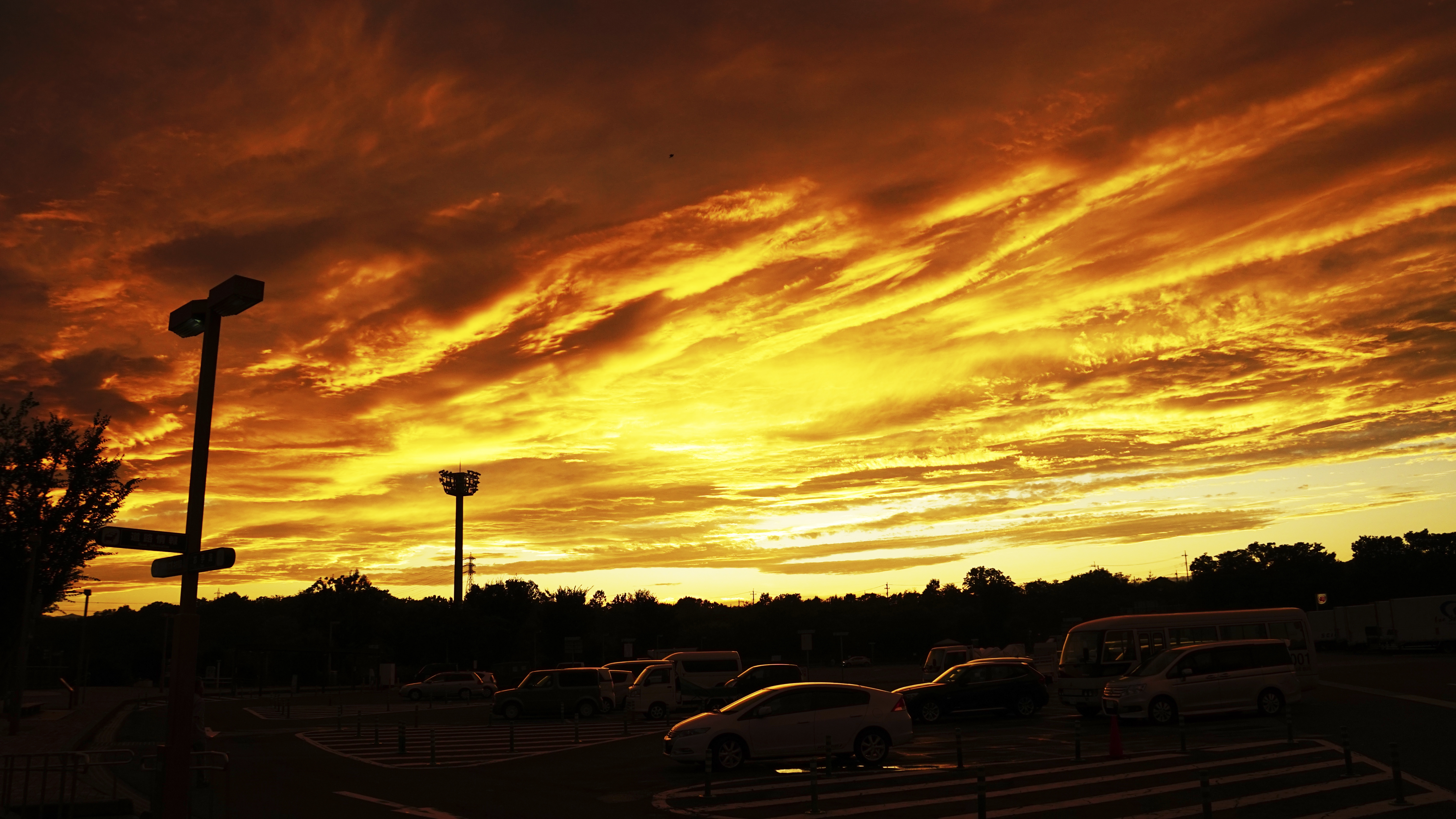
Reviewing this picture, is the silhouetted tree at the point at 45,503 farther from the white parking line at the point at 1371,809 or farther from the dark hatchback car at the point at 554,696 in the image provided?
the white parking line at the point at 1371,809

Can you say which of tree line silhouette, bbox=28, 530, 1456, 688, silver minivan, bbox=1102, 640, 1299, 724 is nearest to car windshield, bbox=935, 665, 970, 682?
silver minivan, bbox=1102, 640, 1299, 724

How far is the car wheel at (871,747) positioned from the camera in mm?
17797

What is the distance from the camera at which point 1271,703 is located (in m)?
22.9

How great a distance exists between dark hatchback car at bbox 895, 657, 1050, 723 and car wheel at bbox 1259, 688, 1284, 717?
513 centimetres

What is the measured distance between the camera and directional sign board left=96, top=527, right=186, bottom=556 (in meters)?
9.97

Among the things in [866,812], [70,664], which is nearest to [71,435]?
[866,812]

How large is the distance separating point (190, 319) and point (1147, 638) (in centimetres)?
2432

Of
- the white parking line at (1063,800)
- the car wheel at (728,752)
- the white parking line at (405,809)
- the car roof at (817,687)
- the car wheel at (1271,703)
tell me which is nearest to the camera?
the white parking line at (1063,800)

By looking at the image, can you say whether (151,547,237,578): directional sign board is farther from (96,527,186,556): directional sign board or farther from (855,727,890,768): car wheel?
(855,727,890,768): car wheel

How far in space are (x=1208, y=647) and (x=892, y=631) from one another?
244 ft

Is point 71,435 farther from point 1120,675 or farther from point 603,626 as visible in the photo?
point 603,626

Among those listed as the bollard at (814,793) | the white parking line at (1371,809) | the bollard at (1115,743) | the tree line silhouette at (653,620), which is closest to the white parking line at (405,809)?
the bollard at (814,793)

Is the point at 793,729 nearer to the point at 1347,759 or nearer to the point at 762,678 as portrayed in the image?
the point at 1347,759

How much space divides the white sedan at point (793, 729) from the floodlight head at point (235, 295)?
10668mm
